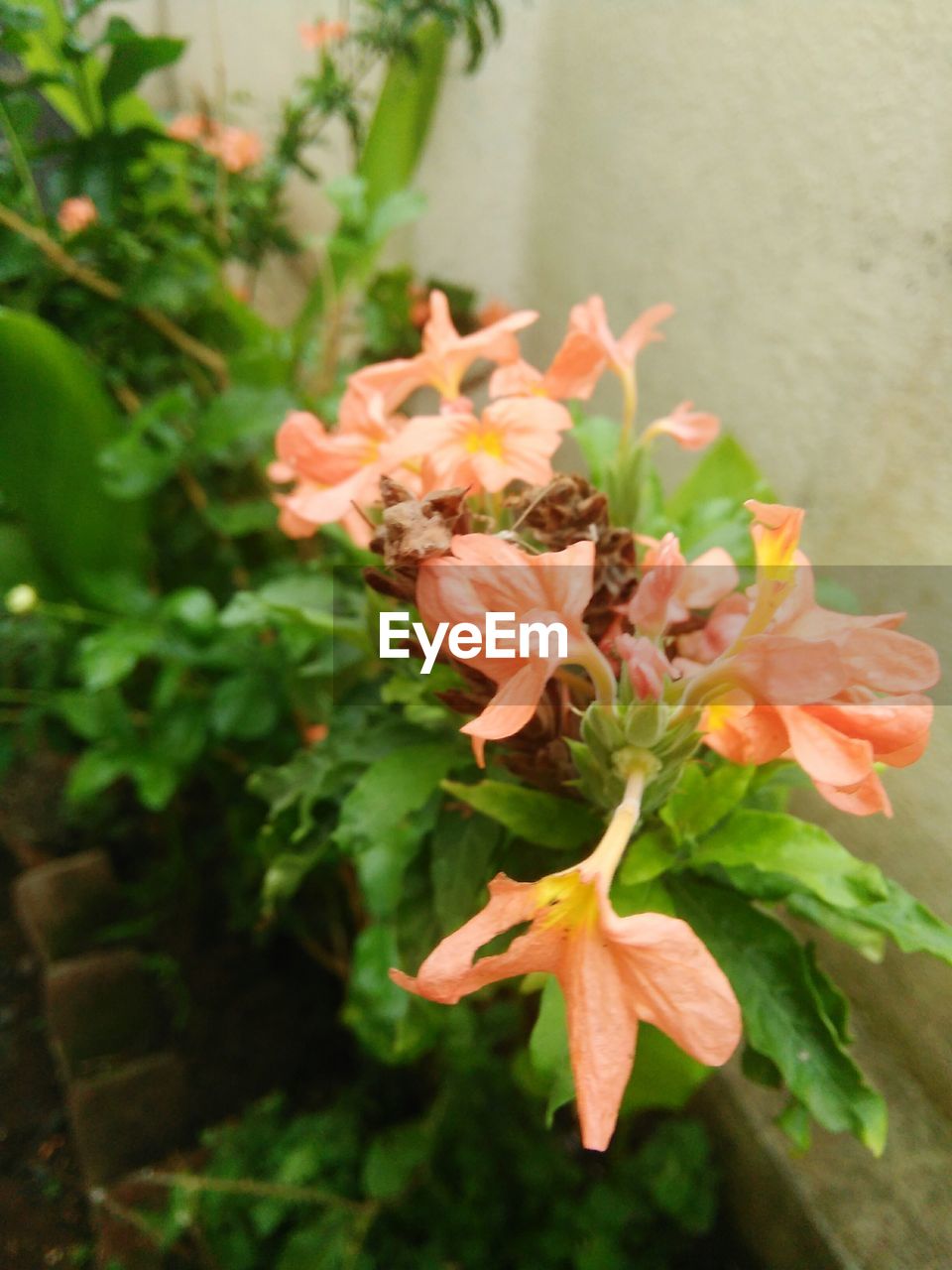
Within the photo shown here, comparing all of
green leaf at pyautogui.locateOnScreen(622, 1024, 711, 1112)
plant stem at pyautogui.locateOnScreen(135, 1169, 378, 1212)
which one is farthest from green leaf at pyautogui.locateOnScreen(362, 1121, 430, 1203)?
green leaf at pyautogui.locateOnScreen(622, 1024, 711, 1112)

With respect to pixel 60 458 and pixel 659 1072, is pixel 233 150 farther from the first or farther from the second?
pixel 659 1072

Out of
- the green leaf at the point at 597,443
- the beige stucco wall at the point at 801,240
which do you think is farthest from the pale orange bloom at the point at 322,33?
the green leaf at the point at 597,443

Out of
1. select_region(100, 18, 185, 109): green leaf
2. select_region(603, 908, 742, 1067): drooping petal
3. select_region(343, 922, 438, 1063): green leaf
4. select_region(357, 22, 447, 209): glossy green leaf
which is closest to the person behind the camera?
select_region(603, 908, 742, 1067): drooping petal

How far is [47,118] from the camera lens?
1.09 m

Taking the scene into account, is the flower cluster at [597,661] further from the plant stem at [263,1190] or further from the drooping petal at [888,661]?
the plant stem at [263,1190]

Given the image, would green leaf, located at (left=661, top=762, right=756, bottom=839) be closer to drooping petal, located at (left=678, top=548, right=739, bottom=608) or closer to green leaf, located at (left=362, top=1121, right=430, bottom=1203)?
drooping petal, located at (left=678, top=548, right=739, bottom=608)

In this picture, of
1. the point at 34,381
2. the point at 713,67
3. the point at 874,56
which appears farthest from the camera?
the point at 34,381

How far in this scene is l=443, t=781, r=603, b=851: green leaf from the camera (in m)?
0.55

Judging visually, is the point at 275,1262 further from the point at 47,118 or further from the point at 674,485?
the point at 47,118

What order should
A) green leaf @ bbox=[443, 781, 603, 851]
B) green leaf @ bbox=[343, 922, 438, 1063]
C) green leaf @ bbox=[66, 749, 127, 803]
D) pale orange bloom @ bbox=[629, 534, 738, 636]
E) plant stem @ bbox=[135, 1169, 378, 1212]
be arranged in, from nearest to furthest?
pale orange bloom @ bbox=[629, 534, 738, 636]
green leaf @ bbox=[443, 781, 603, 851]
green leaf @ bbox=[343, 922, 438, 1063]
plant stem @ bbox=[135, 1169, 378, 1212]
green leaf @ bbox=[66, 749, 127, 803]

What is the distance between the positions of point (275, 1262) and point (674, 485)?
104cm

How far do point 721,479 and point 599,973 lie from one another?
1.83ft

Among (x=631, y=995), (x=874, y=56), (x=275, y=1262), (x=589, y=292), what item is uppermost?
(x=874, y=56)

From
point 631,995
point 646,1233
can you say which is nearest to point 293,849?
point 631,995
